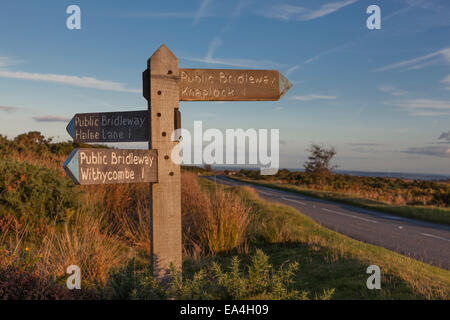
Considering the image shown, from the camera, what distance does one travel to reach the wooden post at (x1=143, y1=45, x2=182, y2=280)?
3.34 metres

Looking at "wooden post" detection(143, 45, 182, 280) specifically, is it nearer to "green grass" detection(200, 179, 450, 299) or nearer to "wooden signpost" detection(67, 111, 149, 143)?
"wooden signpost" detection(67, 111, 149, 143)

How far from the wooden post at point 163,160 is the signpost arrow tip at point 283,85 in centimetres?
131

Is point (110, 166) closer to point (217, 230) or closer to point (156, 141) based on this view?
point (156, 141)

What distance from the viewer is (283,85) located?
13.0 ft

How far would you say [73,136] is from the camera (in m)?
3.60

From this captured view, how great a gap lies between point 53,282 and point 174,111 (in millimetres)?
1982

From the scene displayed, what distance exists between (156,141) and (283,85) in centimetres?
172

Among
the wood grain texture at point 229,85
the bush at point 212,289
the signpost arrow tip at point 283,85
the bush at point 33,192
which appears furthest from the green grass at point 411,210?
the bush at point 33,192

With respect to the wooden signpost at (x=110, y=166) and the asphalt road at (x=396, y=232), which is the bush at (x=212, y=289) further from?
the asphalt road at (x=396, y=232)

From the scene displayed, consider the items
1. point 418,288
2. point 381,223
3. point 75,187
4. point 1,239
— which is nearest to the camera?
point 418,288

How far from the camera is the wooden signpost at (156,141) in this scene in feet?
10.6

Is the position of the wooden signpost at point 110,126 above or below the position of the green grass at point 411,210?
above
